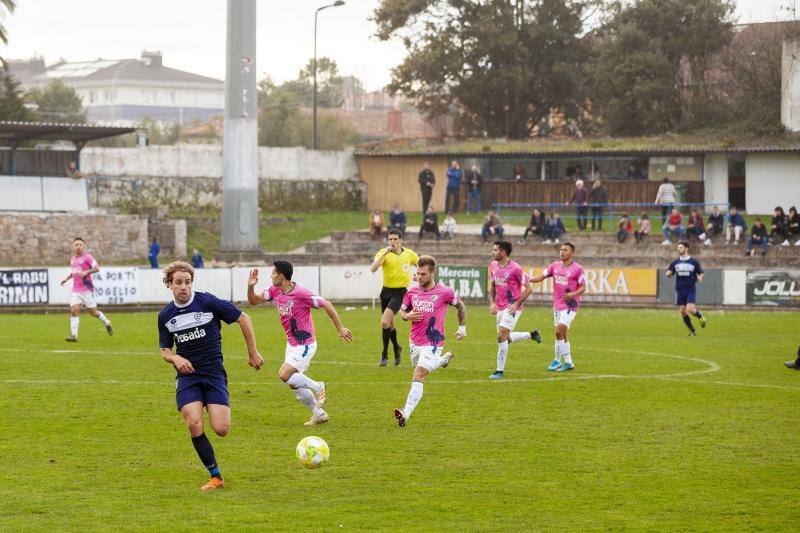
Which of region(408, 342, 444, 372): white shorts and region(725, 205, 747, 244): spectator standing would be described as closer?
region(408, 342, 444, 372): white shorts

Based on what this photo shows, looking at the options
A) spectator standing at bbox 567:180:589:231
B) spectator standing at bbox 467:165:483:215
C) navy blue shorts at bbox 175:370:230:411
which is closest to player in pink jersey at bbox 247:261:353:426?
navy blue shorts at bbox 175:370:230:411

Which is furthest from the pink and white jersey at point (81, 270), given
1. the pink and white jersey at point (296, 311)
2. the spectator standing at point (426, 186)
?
the spectator standing at point (426, 186)

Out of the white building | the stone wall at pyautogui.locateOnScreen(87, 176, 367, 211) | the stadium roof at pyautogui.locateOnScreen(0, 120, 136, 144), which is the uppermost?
the white building

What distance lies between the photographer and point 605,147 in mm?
62719

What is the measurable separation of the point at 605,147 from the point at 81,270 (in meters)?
40.2

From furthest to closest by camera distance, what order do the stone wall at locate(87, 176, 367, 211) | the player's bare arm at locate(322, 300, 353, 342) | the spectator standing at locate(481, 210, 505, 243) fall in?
1. the stone wall at locate(87, 176, 367, 211)
2. the spectator standing at locate(481, 210, 505, 243)
3. the player's bare arm at locate(322, 300, 353, 342)

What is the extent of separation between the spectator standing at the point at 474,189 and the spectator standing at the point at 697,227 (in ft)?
43.6

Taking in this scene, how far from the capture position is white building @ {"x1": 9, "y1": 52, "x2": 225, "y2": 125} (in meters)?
153

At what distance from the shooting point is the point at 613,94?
70.0 m

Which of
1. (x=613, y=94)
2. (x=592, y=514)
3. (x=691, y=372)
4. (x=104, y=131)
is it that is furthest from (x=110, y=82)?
(x=592, y=514)

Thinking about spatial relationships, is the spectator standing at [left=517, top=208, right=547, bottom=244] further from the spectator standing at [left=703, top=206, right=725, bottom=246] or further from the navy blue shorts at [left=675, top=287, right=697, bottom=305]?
the navy blue shorts at [left=675, top=287, right=697, bottom=305]

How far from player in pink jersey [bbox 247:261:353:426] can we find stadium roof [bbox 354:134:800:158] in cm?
4738

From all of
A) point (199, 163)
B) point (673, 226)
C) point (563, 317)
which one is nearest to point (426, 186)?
point (673, 226)

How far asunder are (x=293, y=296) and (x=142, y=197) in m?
44.9
